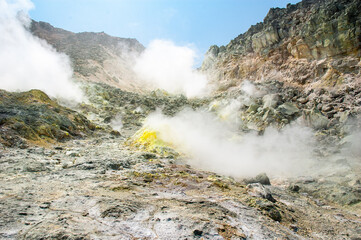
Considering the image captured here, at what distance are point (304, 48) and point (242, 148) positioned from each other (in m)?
11.9

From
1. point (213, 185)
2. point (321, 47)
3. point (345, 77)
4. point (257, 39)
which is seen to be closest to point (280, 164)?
point (213, 185)

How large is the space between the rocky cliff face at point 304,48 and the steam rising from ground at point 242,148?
6.23 m

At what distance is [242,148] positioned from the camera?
8375 mm

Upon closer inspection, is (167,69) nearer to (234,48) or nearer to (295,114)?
(234,48)

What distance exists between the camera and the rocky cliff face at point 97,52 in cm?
3522

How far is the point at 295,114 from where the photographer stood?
37.1 feet

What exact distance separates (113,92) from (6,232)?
23072mm

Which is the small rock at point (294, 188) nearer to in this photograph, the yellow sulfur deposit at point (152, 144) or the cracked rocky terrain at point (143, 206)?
the cracked rocky terrain at point (143, 206)

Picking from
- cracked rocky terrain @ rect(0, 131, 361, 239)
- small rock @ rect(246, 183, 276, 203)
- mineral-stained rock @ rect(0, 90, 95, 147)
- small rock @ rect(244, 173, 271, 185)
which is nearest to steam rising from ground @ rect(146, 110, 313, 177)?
small rock @ rect(244, 173, 271, 185)

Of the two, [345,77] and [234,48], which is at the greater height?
[234,48]

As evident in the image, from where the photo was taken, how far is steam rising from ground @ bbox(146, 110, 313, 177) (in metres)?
7.11

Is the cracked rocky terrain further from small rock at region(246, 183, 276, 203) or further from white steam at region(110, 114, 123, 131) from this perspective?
white steam at region(110, 114, 123, 131)

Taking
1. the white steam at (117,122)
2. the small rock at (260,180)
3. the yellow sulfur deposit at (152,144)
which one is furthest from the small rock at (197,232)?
the white steam at (117,122)

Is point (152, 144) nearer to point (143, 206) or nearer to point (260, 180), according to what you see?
point (260, 180)
